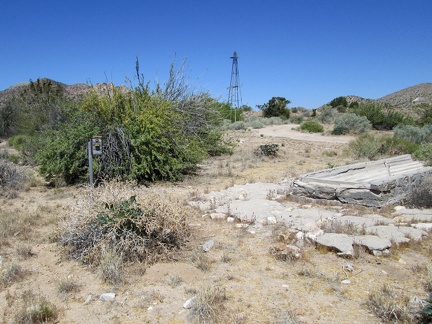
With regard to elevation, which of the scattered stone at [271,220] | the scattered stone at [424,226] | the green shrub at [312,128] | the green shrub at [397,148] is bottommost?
the scattered stone at [424,226]

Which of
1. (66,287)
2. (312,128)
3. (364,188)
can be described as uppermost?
(312,128)

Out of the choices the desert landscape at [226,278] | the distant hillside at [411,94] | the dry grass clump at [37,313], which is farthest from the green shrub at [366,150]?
the distant hillside at [411,94]

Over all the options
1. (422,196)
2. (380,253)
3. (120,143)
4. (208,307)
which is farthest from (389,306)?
(120,143)

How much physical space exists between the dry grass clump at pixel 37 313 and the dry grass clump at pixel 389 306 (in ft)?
10.6

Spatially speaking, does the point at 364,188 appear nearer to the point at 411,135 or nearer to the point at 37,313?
the point at 37,313

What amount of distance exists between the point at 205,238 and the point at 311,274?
1.98m

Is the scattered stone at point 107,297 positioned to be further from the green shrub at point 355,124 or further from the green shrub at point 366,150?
Answer: the green shrub at point 355,124

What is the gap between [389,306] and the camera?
3.49 meters

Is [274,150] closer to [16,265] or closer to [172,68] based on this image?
[172,68]

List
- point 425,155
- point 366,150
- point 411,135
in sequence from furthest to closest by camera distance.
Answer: point 411,135, point 366,150, point 425,155

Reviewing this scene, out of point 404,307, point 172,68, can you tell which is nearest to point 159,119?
point 172,68

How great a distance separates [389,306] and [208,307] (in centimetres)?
178

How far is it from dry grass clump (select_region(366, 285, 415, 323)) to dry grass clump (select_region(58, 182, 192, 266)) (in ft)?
8.53

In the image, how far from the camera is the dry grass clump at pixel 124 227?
475cm
